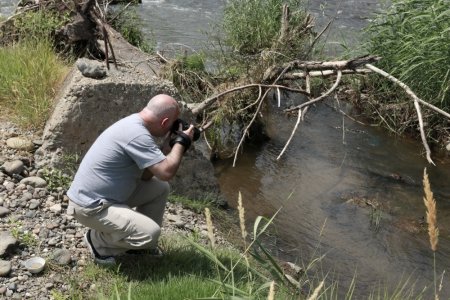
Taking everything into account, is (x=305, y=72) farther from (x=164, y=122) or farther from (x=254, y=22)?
(x=164, y=122)

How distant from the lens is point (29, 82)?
6.42m

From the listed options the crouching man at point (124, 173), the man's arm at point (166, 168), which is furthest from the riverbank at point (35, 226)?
the man's arm at point (166, 168)

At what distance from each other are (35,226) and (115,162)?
100 centimetres

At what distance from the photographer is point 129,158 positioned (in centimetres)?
428

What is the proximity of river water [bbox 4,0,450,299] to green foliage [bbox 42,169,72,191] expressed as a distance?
1994 millimetres

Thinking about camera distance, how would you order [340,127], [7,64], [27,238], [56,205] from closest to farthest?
[27,238], [56,205], [7,64], [340,127]

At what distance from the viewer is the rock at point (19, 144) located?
577cm

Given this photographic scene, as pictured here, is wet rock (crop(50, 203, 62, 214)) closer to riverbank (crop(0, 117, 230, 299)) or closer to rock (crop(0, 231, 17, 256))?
riverbank (crop(0, 117, 230, 299))

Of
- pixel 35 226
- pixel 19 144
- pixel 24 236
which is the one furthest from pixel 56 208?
pixel 19 144

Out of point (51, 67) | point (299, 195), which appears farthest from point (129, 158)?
point (299, 195)

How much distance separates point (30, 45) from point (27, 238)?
11.0ft

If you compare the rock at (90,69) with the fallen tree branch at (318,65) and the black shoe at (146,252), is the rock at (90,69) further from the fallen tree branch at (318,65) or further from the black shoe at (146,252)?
the fallen tree branch at (318,65)

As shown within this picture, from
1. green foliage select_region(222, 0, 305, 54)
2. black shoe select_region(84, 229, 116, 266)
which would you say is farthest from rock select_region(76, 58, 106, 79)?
green foliage select_region(222, 0, 305, 54)

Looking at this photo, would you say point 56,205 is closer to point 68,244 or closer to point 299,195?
point 68,244
